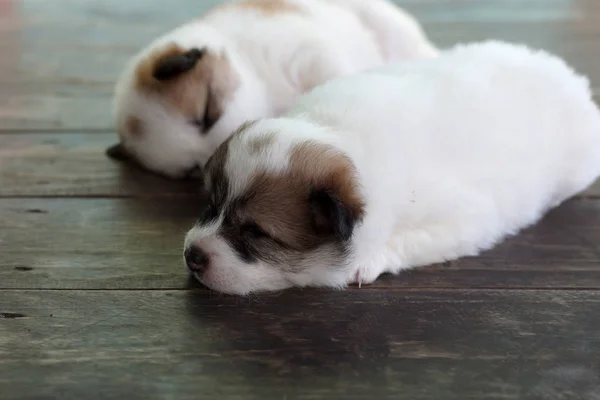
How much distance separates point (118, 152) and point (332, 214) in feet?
3.92

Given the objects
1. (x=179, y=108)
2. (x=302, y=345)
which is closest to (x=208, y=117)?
(x=179, y=108)

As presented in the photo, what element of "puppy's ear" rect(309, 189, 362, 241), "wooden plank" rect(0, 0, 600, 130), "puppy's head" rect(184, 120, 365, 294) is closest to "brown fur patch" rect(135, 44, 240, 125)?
"wooden plank" rect(0, 0, 600, 130)

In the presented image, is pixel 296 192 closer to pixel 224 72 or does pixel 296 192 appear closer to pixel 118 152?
pixel 224 72

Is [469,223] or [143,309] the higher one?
[469,223]

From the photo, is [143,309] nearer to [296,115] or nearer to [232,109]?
[296,115]

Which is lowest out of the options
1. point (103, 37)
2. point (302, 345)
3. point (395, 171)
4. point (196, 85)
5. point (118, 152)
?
point (103, 37)

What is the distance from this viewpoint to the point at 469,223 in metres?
1.87

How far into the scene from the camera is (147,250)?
6.40ft

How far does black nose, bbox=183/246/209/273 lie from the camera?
1.68m

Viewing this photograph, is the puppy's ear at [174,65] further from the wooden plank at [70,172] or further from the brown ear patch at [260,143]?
the brown ear patch at [260,143]

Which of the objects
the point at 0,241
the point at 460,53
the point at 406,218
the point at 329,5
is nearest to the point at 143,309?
the point at 0,241

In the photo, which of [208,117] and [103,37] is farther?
[103,37]

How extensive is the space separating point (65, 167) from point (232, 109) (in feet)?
2.01

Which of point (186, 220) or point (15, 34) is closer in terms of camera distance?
point (186, 220)
